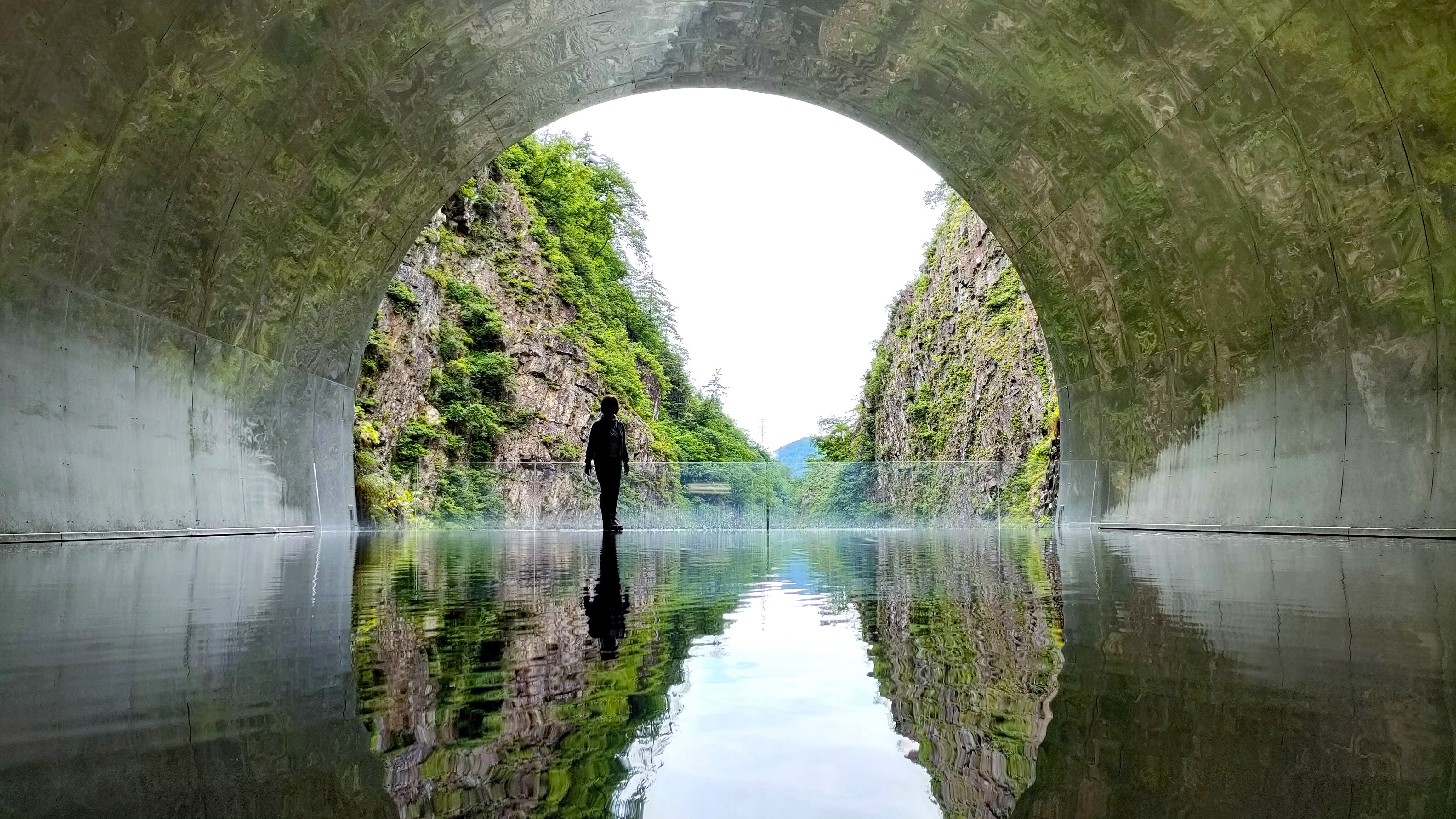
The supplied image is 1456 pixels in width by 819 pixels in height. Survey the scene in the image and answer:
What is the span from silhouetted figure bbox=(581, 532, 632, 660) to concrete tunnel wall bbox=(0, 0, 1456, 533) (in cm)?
558

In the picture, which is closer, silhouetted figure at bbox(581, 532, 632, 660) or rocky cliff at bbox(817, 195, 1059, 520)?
silhouetted figure at bbox(581, 532, 632, 660)

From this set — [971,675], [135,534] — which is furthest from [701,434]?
[971,675]

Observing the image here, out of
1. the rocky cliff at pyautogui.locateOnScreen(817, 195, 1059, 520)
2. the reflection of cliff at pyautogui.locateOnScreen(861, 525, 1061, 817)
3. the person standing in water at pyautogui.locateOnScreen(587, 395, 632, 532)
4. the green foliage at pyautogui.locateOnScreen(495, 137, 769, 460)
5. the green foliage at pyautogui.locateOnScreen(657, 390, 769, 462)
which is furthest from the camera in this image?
the green foliage at pyautogui.locateOnScreen(657, 390, 769, 462)

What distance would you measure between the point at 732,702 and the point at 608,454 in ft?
36.9

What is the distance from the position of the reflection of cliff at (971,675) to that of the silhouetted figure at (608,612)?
2.66 feet

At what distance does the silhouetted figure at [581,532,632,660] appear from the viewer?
317 cm

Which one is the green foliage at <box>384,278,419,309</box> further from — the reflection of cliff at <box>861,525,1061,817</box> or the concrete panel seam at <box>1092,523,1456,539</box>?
the reflection of cliff at <box>861,525,1061,817</box>

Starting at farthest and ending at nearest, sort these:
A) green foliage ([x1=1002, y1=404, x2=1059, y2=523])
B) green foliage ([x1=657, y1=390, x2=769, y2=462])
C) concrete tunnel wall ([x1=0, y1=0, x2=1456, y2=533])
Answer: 1. green foliage ([x1=657, y1=390, x2=769, y2=462])
2. green foliage ([x1=1002, y1=404, x2=1059, y2=523])
3. concrete tunnel wall ([x1=0, y1=0, x2=1456, y2=533])

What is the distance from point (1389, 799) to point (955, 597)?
10.8 ft

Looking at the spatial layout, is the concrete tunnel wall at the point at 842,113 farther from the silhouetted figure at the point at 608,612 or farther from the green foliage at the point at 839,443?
the green foliage at the point at 839,443

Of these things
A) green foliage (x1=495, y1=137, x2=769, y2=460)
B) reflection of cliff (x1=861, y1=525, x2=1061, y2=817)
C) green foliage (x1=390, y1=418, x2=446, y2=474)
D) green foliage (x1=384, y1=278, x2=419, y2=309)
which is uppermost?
green foliage (x1=495, y1=137, x2=769, y2=460)

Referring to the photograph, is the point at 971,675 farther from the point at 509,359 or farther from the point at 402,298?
the point at 509,359

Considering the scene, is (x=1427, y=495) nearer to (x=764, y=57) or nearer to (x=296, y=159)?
(x=764, y=57)

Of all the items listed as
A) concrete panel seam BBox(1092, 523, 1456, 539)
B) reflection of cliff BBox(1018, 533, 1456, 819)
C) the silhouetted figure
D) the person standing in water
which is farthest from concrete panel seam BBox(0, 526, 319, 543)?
concrete panel seam BBox(1092, 523, 1456, 539)
